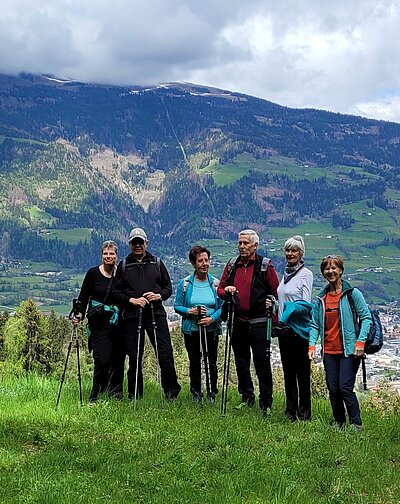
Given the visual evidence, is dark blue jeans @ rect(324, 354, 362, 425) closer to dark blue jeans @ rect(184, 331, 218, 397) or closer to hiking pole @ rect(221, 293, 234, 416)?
hiking pole @ rect(221, 293, 234, 416)

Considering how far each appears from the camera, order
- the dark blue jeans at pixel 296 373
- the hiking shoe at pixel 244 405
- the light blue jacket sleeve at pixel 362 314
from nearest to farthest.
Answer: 1. the light blue jacket sleeve at pixel 362 314
2. the dark blue jeans at pixel 296 373
3. the hiking shoe at pixel 244 405

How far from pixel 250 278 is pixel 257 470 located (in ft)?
11.4

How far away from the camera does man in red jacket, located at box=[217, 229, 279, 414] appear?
969cm

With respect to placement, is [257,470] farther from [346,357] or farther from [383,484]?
[346,357]

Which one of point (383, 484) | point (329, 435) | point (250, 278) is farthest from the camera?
point (250, 278)

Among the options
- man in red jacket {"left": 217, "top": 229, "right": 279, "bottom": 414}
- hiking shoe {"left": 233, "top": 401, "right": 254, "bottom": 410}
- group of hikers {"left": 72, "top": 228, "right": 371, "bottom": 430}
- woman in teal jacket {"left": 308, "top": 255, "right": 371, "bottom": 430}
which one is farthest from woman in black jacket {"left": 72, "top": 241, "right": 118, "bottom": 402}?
woman in teal jacket {"left": 308, "top": 255, "right": 371, "bottom": 430}

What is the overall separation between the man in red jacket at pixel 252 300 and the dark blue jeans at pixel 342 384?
1.12 m

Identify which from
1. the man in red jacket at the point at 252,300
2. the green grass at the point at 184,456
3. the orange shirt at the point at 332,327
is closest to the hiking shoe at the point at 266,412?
the man in red jacket at the point at 252,300

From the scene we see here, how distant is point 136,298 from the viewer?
10109mm

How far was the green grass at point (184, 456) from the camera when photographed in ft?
20.6

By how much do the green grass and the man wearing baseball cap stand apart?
0.71m

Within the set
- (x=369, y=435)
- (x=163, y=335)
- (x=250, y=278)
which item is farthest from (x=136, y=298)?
(x=369, y=435)

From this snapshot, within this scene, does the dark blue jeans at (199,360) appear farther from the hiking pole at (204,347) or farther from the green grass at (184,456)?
the green grass at (184,456)

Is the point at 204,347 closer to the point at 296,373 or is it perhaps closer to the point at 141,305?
the point at 141,305
